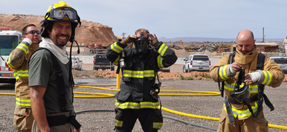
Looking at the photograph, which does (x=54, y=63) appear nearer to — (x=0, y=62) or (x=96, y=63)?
(x=0, y=62)

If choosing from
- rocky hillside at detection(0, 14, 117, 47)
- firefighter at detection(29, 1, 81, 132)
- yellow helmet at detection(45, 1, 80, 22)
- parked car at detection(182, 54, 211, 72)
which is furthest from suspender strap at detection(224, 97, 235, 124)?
rocky hillside at detection(0, 14, 117, 47)

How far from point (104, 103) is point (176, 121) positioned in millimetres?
3115

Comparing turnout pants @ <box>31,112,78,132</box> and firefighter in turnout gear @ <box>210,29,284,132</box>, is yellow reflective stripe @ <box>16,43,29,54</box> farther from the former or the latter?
firefighter in turnout gear @ <box>210,29,284,132</box>

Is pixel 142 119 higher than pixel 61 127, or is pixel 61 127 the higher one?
pixel 61 127

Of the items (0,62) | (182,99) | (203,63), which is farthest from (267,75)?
(203,63)

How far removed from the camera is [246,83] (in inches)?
146

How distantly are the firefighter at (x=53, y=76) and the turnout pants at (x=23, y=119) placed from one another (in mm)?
1543

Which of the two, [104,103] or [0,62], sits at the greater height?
[0,62]

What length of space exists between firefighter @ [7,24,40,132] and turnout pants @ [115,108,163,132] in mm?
1146

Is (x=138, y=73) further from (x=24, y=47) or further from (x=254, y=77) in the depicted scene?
(x=24, y=47)

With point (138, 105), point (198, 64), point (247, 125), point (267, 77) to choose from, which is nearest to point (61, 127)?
point (138, 105)

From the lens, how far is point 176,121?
273 inches

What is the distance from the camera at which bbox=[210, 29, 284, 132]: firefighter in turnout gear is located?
3.53 m

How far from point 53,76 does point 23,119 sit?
1873 millimetres
